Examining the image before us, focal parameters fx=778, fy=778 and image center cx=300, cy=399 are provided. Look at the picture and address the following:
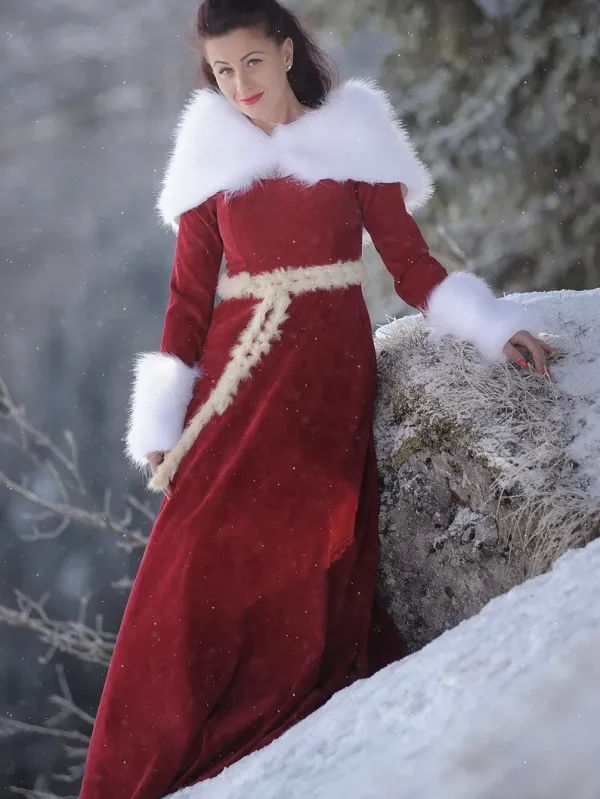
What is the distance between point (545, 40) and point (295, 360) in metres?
2.09

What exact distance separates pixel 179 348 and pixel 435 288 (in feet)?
1.91

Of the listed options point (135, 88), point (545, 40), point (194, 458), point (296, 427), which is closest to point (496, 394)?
point (296, 427)

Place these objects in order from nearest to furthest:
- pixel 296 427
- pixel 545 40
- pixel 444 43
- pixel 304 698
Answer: pixel 304 698
pixel 296 427
pixel 545 40
pixel 444 43

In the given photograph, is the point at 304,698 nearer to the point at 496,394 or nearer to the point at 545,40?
the point at 496,394

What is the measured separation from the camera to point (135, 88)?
5.29 meters

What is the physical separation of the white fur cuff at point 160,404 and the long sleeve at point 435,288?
0.51 m

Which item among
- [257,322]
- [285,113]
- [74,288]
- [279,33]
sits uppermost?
[74,288]

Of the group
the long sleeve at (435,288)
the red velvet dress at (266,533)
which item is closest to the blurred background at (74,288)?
the red velvet dress at (266,533)

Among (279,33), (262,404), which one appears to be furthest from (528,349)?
(279,33)

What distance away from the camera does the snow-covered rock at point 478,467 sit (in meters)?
1.39

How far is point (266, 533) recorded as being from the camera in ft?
5.00

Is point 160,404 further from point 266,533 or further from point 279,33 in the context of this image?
point 279,33

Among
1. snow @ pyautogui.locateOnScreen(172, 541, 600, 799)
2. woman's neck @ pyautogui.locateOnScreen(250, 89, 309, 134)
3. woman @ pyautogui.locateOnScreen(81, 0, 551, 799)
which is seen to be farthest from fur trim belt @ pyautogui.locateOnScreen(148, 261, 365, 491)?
snow @ pyautogui.locateOnScreen(172, 541, 600, 799)

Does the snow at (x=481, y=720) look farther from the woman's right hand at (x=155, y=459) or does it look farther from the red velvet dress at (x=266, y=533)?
the woman's right hand at (x=155, y=459)
